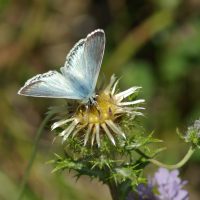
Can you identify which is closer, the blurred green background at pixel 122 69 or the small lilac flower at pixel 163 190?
the small lilac flower at pixel 163 190

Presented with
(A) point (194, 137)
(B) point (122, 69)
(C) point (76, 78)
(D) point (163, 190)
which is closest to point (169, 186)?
(D) point (163, 190)

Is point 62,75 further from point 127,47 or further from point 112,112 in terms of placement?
point 127,47

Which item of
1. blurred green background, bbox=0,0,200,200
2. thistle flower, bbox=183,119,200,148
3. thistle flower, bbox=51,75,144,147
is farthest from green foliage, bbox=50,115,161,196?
blurred green background, bbox=0,0,200,200

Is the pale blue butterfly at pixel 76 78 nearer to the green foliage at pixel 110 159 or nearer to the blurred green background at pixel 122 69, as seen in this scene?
the green foliage at pixel 110 159

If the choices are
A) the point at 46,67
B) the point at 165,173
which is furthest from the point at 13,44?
the point at 165,173

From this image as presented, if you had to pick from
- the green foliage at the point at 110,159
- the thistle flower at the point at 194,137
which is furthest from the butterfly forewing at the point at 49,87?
the thistle flower at the point at 194,137

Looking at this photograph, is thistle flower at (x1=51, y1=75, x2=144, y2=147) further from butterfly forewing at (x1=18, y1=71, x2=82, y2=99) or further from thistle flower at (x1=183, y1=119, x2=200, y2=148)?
thistle flower at (x1=183, y1=119, x2=200, y2=148)
